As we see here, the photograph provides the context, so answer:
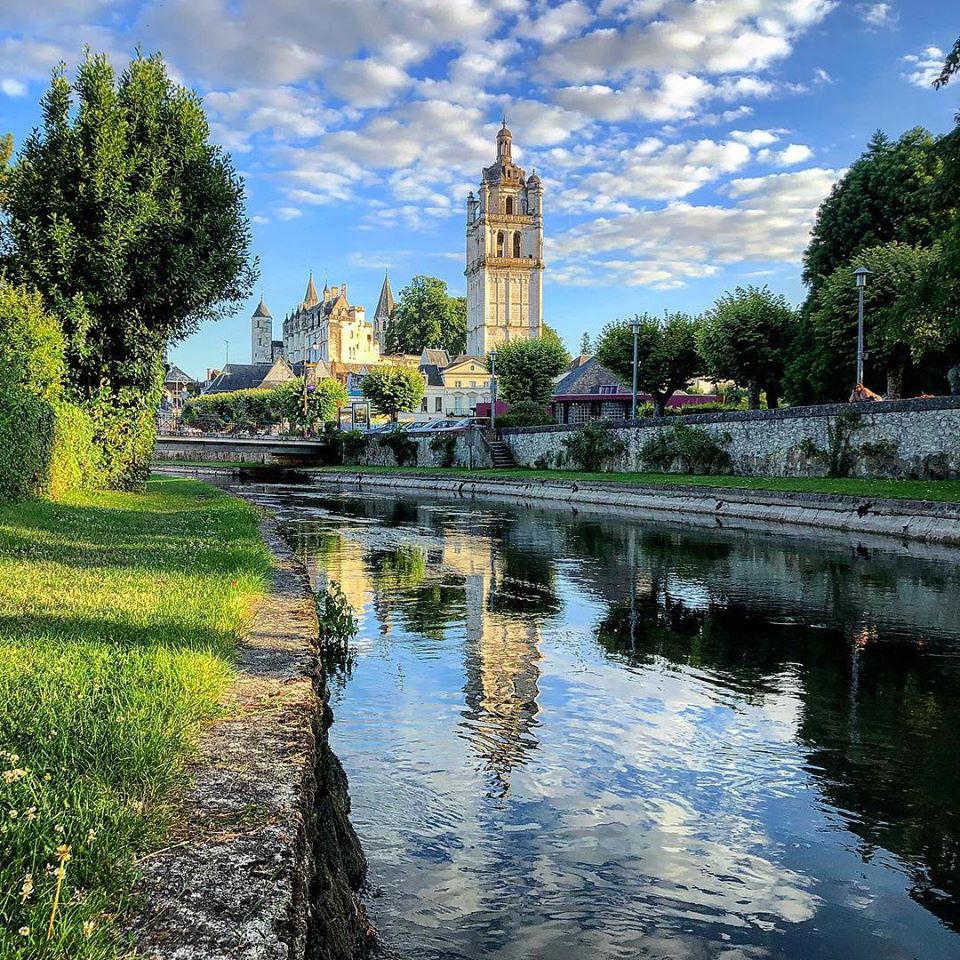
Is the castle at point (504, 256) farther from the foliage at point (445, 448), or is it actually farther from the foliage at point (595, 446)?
the foliage at point (595, 446)

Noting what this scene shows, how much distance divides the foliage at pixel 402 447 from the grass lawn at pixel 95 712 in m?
47.1

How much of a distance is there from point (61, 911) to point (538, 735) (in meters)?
4.15

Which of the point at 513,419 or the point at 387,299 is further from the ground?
the point at 387,299

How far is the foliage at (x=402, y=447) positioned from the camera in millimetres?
56000

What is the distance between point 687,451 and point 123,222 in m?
22.1

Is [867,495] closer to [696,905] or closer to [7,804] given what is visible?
[696,905]

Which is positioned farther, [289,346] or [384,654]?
[289,346]

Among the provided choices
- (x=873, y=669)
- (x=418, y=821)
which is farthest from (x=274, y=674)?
(x=873, y=669)

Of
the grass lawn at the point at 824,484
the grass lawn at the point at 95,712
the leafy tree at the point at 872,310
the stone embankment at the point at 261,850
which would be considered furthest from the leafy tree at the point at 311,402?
the stone embankment at the point at 261,850

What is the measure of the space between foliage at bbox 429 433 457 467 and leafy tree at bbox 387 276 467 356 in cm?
8710

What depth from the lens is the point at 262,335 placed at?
187875mm

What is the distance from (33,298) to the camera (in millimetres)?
18344

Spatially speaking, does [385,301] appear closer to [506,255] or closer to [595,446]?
[506,255]

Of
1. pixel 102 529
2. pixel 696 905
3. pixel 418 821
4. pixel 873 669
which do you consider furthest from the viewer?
pixel 102 529
